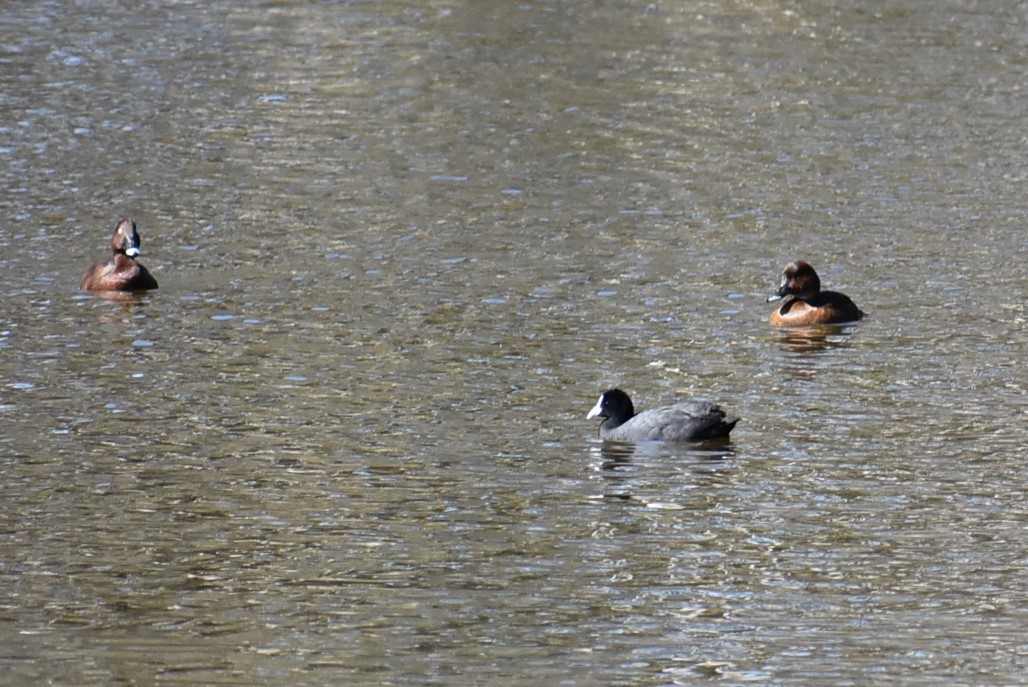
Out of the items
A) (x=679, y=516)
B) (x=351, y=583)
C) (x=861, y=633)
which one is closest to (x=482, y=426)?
(x=679, y=516)

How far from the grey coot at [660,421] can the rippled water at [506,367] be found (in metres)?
0.13

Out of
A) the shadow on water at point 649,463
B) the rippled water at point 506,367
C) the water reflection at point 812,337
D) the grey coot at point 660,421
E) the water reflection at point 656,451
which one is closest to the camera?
the rippled water at point 506,367

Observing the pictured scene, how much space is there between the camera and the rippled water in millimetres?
11203

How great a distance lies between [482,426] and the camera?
15.6 meters

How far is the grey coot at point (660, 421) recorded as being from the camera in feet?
49.7

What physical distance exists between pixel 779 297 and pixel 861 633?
8.88 m

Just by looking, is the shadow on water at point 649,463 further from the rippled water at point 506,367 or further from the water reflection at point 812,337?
the water reflection at point 812,337

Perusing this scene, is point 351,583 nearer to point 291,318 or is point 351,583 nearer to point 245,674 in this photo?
point 245,674

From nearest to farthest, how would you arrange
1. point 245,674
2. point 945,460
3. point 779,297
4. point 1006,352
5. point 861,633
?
point 245,674
point 861,633
point 945,460
point 1006,352
point 779,297

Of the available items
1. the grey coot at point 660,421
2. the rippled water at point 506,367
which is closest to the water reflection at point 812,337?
the rippled water at point 506,367

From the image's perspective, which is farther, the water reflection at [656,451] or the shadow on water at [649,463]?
the water reflection at [656,451]

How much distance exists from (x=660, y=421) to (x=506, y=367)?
7.77 feet

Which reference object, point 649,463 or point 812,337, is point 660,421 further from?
point 812,337

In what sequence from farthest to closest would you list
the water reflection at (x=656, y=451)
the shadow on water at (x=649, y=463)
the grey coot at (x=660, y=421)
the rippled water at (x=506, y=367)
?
the grey coot at (x=660, y=421)
the water reflection at (x=656, y=451)
the shadow on water at (x=649, y=463)
the rippled water at (x=506, y=367)
